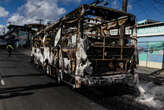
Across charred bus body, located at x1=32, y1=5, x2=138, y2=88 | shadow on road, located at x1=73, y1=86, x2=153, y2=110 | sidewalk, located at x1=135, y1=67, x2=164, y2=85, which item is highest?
charred bus body, located at x1=32, y1=5, x2=138, y2=88

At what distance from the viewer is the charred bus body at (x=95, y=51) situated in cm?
483

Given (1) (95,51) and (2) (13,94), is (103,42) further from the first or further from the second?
(2) (13,94)

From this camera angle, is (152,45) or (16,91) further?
(152,45)

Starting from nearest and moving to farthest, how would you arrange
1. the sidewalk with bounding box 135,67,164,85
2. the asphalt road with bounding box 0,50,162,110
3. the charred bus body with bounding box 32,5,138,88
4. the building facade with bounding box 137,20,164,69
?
the asphalt road with bounding box 0,50,162,110 → the charred bus body with bounding box 32,5,138,88 → the sidewalk with bounding box 135,67,164,85 → the building facade with bounding box 137,20,164,69

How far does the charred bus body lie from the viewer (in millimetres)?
4828

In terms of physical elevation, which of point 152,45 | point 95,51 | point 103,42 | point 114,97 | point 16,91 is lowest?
point 114,97

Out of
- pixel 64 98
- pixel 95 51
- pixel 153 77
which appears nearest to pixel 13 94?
pixel 64 98

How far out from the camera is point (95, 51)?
5.15 meters

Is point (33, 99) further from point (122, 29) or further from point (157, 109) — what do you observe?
point (122, 29)

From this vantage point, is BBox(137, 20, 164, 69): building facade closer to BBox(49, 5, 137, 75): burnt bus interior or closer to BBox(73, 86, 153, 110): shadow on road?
BBox(49, 5, 137, 75): burnt bus interior

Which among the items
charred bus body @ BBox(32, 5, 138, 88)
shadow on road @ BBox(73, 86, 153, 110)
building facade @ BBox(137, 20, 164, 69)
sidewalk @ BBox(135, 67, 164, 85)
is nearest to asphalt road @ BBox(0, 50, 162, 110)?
shadow on road @ BBox(73, 86, 153, 110)

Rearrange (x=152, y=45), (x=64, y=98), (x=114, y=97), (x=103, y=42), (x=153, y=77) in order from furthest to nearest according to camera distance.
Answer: (x=152, y=45) → (x=153, y=77) → (x=103, y=42) → (x=114, y=97) → (x=64, y=98)

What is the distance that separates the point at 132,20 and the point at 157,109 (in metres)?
3.51

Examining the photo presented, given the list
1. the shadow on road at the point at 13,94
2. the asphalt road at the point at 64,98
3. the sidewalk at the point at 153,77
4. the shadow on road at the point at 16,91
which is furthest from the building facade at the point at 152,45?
the shadow on road at the point at 13,94
